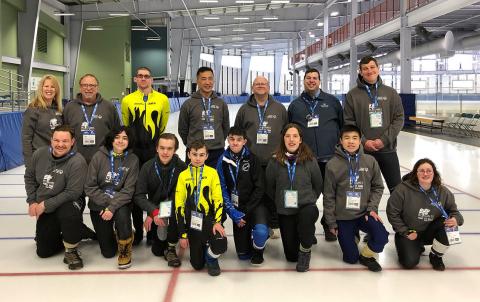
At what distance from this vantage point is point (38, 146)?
4.60 metres

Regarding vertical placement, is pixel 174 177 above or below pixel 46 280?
above

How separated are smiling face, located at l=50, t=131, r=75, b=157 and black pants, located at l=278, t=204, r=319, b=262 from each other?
1980mm

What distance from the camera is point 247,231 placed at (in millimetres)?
Answer: 4129

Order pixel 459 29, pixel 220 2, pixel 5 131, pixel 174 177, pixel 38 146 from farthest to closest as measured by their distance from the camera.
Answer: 1. pixel 220 2
2. pixel 459 29
3. pixel 5 131
4. pixel 38 146
5. pixel 174 177

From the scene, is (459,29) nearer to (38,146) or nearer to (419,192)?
(419,192)

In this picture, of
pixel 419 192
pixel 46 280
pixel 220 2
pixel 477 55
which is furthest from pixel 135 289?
pixel 477 55

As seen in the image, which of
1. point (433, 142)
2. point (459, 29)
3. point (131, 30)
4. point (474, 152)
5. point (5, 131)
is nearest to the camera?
point (5, 131)

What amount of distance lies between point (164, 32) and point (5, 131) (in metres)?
27.4

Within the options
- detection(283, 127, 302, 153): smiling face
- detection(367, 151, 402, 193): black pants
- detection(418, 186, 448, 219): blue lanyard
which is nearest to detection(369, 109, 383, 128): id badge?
detection(367, 151, 402, 193): black pants

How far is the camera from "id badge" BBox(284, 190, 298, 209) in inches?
156

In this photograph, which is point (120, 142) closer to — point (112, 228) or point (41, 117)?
point (112, 228)

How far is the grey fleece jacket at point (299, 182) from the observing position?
13.2 ft

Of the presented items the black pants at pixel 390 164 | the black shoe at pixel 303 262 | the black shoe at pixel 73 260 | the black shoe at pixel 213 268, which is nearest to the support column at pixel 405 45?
the black pants at pixel 390 164

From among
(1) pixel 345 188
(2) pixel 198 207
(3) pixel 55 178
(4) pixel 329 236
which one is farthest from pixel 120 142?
(4) pixel 329 236
